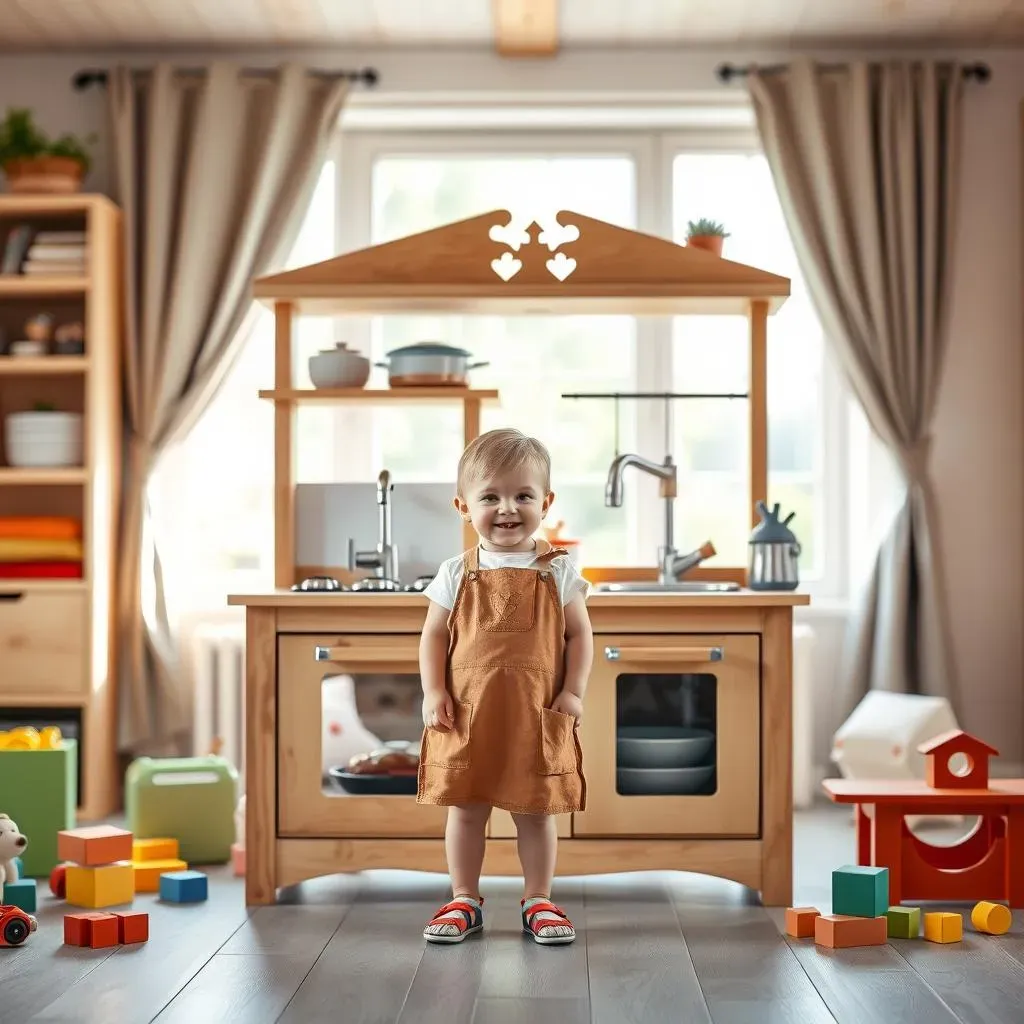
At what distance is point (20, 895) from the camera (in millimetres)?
2857

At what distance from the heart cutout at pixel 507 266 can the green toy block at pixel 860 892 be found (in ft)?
4.91

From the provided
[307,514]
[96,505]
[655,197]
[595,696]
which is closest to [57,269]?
[96,505]

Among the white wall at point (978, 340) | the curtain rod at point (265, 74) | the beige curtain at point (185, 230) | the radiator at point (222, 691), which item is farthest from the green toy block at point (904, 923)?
the curtain rod at point (265, 74)

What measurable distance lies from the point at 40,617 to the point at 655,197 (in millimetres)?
2320

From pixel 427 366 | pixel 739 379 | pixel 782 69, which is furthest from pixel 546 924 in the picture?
pixel 782 69

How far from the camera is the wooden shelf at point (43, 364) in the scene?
162 inches

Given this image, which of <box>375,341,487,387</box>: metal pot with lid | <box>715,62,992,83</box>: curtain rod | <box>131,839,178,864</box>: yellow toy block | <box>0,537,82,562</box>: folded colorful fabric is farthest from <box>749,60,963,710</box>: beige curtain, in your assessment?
<box>0,537,82,562</box>: folded colorful fabric

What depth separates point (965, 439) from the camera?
4422 mm

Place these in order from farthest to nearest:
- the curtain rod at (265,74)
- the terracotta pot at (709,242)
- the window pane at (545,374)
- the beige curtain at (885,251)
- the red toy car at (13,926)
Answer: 1. the window pane at (545,374)
2. the curtain rod at (265,74)
3. the beige curtain at (885,251)
4. the terracotta pot at (709,242)
5. the red toy car at (13,926)

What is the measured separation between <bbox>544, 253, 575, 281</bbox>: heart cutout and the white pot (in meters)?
1.70

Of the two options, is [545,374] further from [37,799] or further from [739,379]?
[37,799]

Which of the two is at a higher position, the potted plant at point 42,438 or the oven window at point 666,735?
the potted plant at point 42,438

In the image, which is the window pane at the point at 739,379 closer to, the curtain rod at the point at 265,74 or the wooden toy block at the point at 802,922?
the curtain rod at the point at 265,74

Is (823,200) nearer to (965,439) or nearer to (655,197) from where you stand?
(655,197)
